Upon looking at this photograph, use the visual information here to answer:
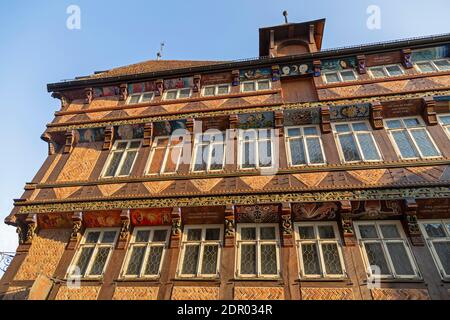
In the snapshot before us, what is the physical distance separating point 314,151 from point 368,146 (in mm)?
1494

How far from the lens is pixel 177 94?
36.1 feet

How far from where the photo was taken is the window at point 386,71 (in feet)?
32.4

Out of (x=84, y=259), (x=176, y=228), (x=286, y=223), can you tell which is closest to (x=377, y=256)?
(x=286, y=223)

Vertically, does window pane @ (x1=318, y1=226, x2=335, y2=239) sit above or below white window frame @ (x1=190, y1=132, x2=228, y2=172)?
below

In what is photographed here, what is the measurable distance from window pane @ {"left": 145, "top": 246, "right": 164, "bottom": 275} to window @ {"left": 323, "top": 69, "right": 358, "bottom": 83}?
7793 mm

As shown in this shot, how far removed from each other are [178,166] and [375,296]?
5.84m

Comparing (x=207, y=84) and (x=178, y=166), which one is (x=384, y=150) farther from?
(x=207, y=84)

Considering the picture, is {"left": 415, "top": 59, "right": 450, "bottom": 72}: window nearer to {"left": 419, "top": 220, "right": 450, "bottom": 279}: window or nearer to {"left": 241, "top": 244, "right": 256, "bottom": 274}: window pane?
{"left": 419, "top": 220, "right": 450, "bottom": 279}: window

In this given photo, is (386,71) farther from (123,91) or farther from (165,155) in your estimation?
(123,91)

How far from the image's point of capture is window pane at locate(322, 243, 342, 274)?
6.30 metres

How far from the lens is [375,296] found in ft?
18.7

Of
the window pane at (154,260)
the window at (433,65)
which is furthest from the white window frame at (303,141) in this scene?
the window at (433,65)

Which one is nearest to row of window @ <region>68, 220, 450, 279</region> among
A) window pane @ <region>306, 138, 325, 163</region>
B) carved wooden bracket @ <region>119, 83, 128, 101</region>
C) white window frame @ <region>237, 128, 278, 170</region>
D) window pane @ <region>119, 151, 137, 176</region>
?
white window frame @ <region>237, 128, 278, 170</region>

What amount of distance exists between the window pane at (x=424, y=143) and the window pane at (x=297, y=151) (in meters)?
3.10
